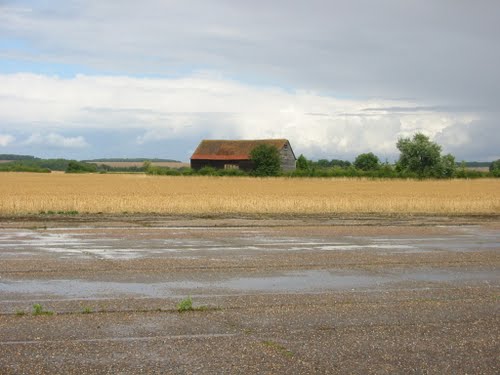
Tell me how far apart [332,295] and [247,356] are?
353 centimetres

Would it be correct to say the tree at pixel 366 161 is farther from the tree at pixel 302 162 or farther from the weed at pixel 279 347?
the weed at pixel 279 347

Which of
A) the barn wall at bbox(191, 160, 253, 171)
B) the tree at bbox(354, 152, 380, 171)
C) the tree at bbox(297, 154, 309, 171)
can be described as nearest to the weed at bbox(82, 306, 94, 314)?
the barn wall at bbox(191, 160, 253, 171)

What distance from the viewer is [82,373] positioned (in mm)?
6469

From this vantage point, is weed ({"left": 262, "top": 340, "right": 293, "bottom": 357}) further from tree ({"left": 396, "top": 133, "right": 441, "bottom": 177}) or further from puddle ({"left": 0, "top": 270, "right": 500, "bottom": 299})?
tree ({"left": 396, "top": 133, "right": 441, "bottom": 177})

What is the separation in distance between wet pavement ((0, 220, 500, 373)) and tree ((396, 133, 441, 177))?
239 feet

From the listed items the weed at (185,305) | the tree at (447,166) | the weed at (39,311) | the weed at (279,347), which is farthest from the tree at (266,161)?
the weed at (279,347)

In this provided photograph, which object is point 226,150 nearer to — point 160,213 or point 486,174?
point 486,174

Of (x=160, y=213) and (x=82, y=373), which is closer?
(x=82, y=373)

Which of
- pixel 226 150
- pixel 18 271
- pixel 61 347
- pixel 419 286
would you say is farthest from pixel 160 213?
pixel 226 150

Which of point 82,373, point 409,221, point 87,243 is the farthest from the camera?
point 409,221

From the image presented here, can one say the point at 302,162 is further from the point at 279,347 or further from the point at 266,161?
the point at 279,347

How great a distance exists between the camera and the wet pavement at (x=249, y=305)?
7.05 metres

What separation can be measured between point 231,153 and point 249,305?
273 feet

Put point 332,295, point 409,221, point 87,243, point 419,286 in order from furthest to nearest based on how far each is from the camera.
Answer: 1. point 409,221
2. point 87,243
3. point 419,286
4. point 332,295
